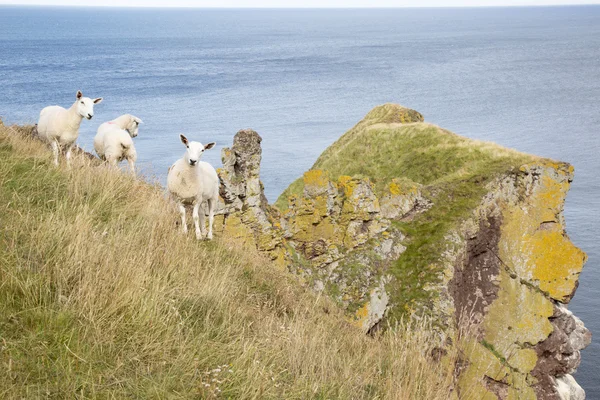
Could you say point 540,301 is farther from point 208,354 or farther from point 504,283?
point 208,354

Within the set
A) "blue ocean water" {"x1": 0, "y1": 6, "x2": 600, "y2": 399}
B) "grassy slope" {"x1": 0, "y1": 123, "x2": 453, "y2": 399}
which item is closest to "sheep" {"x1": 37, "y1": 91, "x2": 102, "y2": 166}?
"grassy slope" {"x1": 0, "y1": 123, "x2": 453, "y2": 399}

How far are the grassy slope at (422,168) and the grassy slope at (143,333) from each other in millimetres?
15994

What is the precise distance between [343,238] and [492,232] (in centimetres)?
751

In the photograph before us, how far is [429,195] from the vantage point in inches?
1136

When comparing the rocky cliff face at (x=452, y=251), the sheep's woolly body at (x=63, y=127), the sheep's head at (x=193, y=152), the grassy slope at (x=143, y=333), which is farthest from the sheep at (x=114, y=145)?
the grassy slope at (x=143, y=333)

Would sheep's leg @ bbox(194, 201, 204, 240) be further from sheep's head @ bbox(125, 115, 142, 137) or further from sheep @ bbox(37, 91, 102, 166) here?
sheep's head @ bbox(125, 115, 142, 137)

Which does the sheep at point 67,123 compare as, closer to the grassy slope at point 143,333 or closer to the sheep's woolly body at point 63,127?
the sheep's woolly body at point 63,127

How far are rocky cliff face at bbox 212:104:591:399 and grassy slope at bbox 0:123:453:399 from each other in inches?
503

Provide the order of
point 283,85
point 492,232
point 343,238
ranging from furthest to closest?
1. point 283,85
2. point 492,232
3. point 343,238

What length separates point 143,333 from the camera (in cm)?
625

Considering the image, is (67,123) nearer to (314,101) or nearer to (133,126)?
(133,126)

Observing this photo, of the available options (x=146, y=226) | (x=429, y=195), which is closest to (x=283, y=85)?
(x=429, y=195)

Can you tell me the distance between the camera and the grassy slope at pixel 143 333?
219 inches

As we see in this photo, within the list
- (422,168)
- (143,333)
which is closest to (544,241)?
(422,168)
